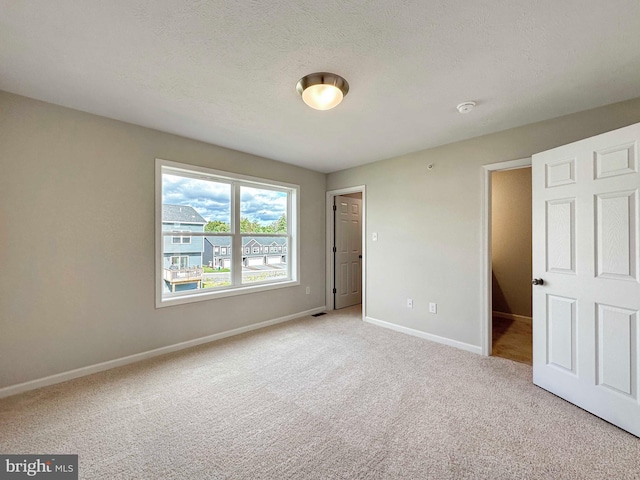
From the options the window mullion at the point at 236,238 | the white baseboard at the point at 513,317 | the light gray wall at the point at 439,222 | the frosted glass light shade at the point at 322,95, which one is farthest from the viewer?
the white baseboard at the point at 513,317

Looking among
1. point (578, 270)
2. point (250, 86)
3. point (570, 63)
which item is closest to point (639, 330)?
point (578, 270)

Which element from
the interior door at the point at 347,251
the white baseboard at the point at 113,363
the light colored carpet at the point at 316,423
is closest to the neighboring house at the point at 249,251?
the white baseboard at the point at 113,363

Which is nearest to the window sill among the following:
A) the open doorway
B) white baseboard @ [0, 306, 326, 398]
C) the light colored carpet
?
white baseboard @ [0, 306, 326, 398]

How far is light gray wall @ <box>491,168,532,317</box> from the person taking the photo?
4254mm

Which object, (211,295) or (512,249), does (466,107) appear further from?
(211,295)

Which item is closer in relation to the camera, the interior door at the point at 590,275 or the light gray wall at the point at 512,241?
the interior door at the point at 590,275

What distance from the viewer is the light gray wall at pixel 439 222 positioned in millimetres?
2725

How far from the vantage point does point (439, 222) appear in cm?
339

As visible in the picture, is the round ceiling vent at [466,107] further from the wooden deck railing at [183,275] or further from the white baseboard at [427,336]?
the wooden deck railing at [183,275]

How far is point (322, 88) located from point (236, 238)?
2.41 m

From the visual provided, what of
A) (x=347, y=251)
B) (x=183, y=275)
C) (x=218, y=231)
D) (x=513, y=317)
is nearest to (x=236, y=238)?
(x=218, y=231)

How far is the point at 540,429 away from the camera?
180 cm

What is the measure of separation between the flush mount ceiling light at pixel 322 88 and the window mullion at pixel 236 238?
A: 2004 millimetres

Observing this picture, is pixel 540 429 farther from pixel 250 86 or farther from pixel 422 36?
pixel 250 86
